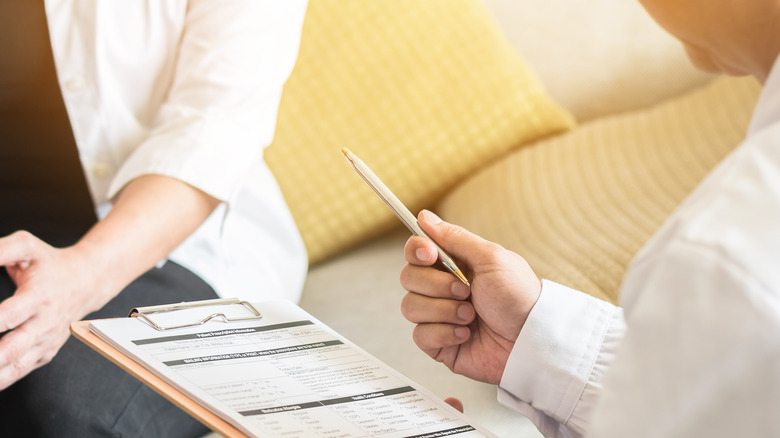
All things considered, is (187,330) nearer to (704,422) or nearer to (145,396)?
(145,396)

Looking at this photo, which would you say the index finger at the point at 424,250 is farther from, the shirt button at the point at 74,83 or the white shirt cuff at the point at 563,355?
the shirt button at the point at 74,83

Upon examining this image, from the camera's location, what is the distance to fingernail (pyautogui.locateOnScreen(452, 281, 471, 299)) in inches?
26.6

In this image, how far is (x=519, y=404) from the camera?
69cm

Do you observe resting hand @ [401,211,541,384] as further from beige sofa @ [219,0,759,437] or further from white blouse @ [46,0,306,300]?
white blouse @ [46,0,306,300]

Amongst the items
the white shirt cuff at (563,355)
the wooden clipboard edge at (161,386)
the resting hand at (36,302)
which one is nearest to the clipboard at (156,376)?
the wooden clipboard edge at (161,386)

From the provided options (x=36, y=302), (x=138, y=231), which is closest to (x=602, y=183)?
(x=138, y=231)

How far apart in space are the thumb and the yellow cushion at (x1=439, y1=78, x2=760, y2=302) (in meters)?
0.34

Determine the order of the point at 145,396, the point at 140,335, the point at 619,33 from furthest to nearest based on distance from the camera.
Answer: the point at 619,33 → the point at 145,396 → the point at 140,335

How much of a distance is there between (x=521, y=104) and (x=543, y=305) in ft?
2.40

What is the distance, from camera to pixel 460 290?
679 mm

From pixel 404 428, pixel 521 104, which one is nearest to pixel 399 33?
pixel 521 104

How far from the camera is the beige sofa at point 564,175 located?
1.03 metres

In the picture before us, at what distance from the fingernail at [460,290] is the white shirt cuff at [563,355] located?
0.19ft

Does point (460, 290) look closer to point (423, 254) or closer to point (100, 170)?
point (423, 254)
